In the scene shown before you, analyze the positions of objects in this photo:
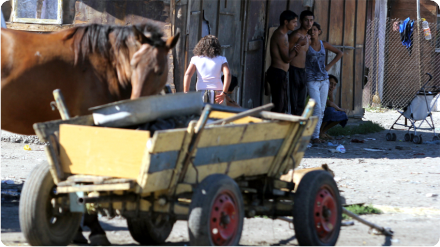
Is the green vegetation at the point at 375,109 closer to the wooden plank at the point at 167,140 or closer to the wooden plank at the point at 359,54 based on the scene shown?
the wooden plank at the point at 359,54

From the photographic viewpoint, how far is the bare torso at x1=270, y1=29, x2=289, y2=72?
1024cm

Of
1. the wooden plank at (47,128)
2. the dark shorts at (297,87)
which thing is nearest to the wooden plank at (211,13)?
the dark shorts at (297,87)

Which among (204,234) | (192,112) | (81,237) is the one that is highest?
(192,112)

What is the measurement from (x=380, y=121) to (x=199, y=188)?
1245cm

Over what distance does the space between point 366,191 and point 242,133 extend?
12.0ft

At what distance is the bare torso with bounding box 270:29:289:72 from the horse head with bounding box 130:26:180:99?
18.8ft

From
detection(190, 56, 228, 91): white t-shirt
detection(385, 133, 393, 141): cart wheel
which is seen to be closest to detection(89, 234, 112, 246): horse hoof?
detection(190, 56, 228, 91): white t-shirt

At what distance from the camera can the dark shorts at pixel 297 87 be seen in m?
10.6

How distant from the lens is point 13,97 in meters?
5.06

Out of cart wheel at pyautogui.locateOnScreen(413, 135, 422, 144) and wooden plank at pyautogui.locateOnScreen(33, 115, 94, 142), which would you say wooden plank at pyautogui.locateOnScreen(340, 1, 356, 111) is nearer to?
cart wheel at pyautogui.locateOnScreen(413, 135, 422, 144)

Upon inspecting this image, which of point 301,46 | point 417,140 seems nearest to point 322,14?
point 301,46

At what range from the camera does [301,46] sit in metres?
10.3

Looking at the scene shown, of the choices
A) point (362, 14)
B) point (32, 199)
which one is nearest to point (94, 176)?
point (32, 199)

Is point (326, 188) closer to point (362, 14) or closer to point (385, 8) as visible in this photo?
point (362, 14)
